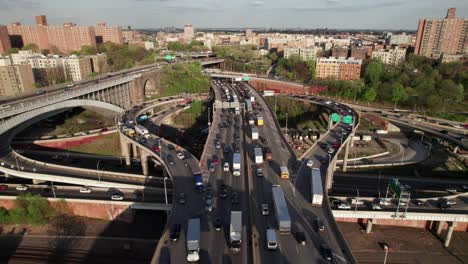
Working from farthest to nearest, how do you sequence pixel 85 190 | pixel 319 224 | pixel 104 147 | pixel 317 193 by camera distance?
pixel 104 147
pixel 85 190
pixel 317 193
pixel 319 224

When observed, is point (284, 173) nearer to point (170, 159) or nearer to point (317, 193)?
point (317, 193)

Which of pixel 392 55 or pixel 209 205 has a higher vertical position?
pixel 392 55

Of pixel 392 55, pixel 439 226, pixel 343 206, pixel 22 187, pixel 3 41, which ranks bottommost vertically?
pixel 439 226

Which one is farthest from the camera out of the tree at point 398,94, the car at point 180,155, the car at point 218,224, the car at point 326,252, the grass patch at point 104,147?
the tree at point 398,94

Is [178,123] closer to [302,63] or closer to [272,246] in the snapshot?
→ [272,246]

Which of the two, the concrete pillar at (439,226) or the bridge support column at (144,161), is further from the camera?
the bridge support column at (144,161)

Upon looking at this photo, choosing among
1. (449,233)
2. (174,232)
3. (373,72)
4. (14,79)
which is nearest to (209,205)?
(174,232)

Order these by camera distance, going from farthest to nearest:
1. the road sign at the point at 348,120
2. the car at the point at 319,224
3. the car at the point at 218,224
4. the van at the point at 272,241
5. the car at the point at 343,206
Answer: the road sign at the point at 348,120, the car at the point at 343,206, the car at the point at 218,224, the car at the point at 319,224, the van at the point at 272,241

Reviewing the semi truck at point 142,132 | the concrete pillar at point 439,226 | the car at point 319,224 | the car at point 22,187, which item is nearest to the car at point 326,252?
the car at point 319,224

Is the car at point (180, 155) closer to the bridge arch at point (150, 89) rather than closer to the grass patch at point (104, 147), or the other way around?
the grass patch at point (104, 147)
